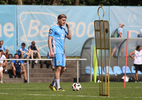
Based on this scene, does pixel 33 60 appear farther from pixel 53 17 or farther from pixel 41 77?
pixel 53 17

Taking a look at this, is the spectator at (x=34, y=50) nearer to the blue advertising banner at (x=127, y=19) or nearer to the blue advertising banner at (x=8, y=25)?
the blue advertising banner at (x=8, y=25)

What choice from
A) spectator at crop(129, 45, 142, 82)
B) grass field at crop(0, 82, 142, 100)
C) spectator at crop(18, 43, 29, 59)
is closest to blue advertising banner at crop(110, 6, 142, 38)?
spectator at crop(129, 45, 142, 82)

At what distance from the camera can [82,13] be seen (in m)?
20.2

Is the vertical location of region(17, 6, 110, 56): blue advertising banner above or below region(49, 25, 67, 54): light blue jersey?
above

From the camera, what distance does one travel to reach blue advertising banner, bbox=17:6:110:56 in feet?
65.3

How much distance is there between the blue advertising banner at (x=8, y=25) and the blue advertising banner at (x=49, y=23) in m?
0.35

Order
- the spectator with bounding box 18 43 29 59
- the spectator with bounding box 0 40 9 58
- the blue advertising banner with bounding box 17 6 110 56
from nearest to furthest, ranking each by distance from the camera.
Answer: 1. the spectator with bounding box 0 40 9 58
2. the spectator with bounding box 18 43 29 59
3. the blue advertising banner with bounding box 17 6 110 56

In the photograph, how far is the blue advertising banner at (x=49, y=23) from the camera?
1991 centimetres

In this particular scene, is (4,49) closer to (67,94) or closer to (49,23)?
(49,23)

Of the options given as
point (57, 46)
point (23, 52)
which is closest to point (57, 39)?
point (57, 46)

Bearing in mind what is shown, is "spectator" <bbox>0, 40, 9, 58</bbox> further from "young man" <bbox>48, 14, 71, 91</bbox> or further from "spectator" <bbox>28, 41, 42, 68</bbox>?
"young man" <bbox>48, 14, 71, 91</bbox>

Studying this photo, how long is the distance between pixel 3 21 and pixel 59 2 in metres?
8.98

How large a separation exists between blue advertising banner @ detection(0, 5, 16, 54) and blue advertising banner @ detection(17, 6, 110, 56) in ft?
1.14

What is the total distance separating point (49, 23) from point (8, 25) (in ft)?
7.88
